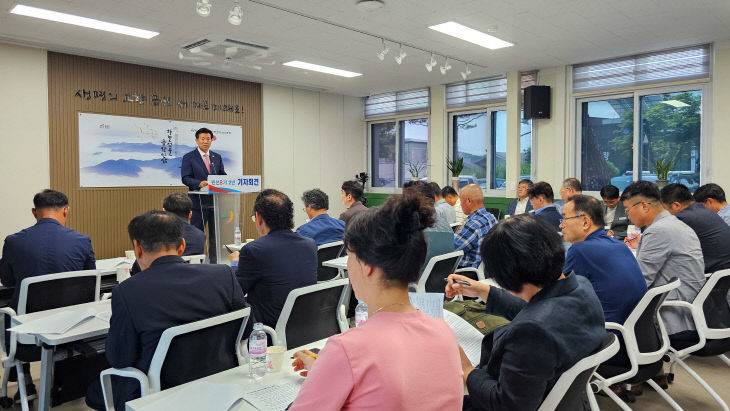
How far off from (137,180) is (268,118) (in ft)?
9.03

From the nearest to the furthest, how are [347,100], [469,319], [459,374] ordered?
[459,374]
[469,319]
[347,100]

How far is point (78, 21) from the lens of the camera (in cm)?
581

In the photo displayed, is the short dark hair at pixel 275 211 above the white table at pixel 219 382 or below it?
above

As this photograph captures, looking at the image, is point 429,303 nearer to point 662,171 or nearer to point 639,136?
point 662,171

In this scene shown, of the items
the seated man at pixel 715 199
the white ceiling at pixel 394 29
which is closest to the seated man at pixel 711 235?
the seated man at pixel 715 199

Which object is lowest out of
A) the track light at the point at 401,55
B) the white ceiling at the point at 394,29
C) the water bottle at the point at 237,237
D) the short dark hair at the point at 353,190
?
the water bottle at the point at 237,237

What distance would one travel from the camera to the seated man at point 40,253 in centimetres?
326

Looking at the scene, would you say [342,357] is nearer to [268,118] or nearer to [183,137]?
[183,137]

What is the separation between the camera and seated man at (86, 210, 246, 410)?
1.94 meters

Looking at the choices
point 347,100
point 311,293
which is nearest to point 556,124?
point 347,100

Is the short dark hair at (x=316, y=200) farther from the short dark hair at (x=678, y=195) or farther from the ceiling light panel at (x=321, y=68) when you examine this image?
the ceiling light panel at (x=321, y=68)

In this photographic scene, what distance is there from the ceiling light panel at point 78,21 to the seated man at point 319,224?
3.40 meters

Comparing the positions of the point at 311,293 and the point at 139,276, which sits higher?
the point at 139,276

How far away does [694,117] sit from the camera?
7.22 m
